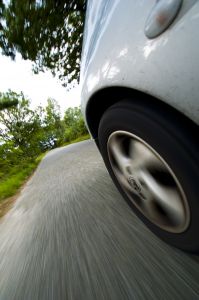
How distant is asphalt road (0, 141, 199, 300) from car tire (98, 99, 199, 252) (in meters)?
0.15

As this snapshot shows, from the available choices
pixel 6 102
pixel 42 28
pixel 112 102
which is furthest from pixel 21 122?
pixel 112 102

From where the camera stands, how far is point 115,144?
4.60 ft

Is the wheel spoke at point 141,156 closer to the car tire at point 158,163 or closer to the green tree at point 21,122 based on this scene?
the car tire at point 158,163

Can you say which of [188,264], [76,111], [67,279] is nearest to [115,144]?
[188,264]

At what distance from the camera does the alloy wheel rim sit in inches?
41.6

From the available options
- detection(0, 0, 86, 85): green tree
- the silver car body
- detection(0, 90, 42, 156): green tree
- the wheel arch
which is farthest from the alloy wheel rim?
detection(0, 90, 42, 156): green tree

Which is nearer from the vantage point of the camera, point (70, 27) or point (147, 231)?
point (147, 231)

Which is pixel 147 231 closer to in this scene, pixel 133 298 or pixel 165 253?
pixel 165 253

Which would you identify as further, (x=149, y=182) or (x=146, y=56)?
(x=149, y=182)

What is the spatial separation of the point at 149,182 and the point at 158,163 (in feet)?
0.61

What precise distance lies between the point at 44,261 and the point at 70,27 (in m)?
9.25

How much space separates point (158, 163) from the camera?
1.09 meters

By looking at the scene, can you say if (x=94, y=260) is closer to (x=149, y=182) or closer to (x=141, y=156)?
(x=149, y=182)

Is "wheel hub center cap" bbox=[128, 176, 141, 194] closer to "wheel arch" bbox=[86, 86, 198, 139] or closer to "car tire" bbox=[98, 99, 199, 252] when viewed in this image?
"car tire" bbox=[98, 99, 199, 252]
